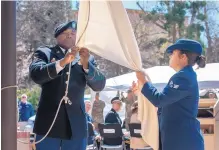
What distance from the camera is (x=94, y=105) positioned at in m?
12.9

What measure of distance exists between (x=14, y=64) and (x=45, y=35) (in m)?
20.6

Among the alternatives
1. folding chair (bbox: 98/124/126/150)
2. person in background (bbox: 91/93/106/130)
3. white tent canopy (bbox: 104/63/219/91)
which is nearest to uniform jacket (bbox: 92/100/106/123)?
person in background (bbox: 91/93/106/130)

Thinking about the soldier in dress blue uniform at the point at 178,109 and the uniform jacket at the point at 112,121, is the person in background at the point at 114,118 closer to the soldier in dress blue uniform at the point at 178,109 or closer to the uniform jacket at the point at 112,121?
the uniform jacket at the point at 112,121

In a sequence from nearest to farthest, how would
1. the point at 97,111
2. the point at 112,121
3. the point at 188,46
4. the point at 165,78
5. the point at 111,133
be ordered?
1. the point at 188,46
2. the point at 111,133
3. the point at 112,121
4. the point at 165,78
5. the point at 97,111

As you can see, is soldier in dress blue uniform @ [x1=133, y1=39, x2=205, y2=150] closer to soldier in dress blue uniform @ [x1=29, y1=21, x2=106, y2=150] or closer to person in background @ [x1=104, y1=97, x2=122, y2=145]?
soldier in dress blue uniform @ [x1=29, y1=21, x2=106, y2=150]

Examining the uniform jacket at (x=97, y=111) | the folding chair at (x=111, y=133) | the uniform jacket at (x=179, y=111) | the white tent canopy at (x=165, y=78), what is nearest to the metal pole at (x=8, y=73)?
the uniform jacket at (x=179, y=111)

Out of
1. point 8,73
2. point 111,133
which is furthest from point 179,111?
point 111,133

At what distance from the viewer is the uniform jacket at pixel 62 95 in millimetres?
3381

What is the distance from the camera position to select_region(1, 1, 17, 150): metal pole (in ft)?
8.11

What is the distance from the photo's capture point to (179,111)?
337 cm

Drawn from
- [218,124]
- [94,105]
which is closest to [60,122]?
[218,124]

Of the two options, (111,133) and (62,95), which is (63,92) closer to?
(62,95)

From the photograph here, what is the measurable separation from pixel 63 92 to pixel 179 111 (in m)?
0.88

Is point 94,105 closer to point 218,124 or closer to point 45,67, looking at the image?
point 218,124
